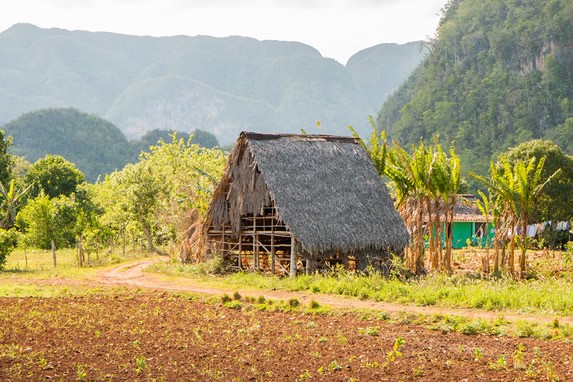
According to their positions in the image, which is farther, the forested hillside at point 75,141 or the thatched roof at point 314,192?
the forested hillside at point 75,141

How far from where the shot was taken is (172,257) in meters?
28.4

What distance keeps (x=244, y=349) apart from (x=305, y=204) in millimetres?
10475

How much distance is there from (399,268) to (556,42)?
6881 cm

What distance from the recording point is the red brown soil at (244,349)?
10.4 m

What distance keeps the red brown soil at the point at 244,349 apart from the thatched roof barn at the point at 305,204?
19.2 ft

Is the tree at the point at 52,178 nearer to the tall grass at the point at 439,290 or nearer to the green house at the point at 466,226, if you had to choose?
the green house at the point at 466,226


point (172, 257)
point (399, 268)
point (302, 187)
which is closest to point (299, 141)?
point (302, 187)

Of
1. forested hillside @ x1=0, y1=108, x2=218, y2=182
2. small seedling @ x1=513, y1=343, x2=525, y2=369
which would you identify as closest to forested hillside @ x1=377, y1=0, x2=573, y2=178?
forested hillside @ x1=0, y1=108, x2=218, y2=182

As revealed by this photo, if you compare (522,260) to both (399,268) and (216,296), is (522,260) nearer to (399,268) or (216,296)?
(399,268)

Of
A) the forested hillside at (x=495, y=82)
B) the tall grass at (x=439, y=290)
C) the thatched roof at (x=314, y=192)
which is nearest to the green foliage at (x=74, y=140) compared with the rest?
the forested hillside at (x=495, y=82)

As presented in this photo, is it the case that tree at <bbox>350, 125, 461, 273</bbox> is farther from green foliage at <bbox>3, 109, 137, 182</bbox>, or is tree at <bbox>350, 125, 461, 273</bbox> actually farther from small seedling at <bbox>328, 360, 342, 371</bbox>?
green foliage at <bbox>3, 109, 137, 182</bbox>

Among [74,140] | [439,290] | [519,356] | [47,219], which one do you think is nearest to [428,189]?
[439,290]

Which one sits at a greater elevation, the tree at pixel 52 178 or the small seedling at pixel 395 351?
the tree at pixel 52 178

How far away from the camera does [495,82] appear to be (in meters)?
81.8
